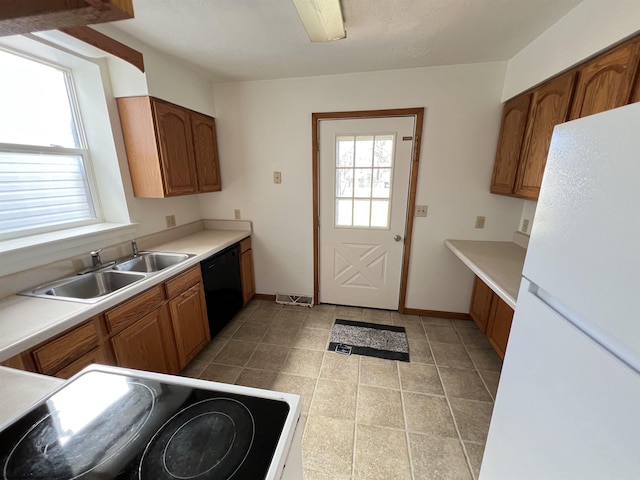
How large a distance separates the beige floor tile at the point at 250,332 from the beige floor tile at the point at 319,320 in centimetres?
42

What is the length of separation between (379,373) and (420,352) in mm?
472

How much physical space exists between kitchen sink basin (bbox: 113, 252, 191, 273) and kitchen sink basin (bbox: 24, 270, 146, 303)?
22cm

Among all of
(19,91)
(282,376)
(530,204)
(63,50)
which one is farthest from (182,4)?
(530,204)

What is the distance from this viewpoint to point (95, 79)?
1.83 metres

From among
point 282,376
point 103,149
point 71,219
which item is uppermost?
point 103,149

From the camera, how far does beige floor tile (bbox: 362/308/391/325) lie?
8.75 feet

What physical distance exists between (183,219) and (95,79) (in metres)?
1.29

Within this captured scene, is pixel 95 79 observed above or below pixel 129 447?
above

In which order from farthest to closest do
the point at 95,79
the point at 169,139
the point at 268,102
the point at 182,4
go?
the point at 268,102, the point at 169,139, the point at 95,79, the point at 182,4

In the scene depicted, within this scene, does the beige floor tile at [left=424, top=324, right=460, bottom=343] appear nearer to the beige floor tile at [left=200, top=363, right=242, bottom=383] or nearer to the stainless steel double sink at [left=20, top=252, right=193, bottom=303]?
the beige floor tile at [left=200, top=363, right=242, bottom=383]

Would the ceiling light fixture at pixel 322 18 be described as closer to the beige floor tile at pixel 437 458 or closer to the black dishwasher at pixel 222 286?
the black dishwasher at pixel 222 286

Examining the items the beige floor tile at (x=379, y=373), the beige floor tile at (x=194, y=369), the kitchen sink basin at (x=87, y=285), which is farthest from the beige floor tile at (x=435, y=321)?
the kitchen sink basin at (x=87, y=285)

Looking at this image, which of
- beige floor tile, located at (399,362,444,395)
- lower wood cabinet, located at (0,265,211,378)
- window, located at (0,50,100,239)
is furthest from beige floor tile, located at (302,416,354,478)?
window, located at (0,50,100,239)

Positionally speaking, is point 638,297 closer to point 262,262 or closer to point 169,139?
point 169,139
